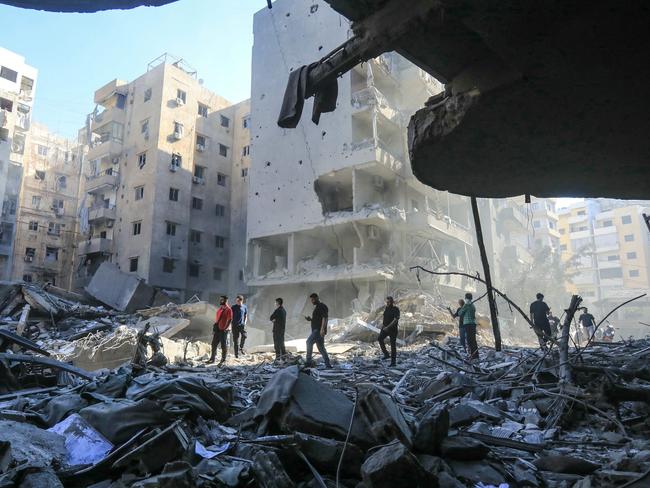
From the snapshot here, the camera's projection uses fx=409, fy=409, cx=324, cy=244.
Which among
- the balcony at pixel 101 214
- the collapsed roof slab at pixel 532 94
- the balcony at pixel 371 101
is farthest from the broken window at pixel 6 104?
the collapsed roof slab at pixel 532 94

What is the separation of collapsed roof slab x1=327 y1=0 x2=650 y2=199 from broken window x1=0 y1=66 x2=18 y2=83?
47.5 m

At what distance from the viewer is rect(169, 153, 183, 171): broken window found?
32.5 m

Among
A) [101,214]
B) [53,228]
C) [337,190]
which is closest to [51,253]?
[53,228]

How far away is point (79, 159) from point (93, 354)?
1875 inches

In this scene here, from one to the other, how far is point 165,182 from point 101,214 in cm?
650

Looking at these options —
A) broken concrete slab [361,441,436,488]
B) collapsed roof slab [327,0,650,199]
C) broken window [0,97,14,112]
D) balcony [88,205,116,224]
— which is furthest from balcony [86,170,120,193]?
broken concrete slab [361,441,436,488]

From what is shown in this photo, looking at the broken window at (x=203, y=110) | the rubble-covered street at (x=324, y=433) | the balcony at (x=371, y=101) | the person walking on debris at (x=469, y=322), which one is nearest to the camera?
the rubble-covered street at (x=324, y=433)

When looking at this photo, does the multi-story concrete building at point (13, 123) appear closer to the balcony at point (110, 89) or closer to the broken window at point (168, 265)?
the balcony at point (110, 89)

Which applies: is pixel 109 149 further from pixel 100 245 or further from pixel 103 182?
pixel 100 245

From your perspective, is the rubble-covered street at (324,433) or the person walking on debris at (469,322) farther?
the person walking on debris at (469,322)

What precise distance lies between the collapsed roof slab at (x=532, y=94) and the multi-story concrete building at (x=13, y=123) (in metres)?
38.6

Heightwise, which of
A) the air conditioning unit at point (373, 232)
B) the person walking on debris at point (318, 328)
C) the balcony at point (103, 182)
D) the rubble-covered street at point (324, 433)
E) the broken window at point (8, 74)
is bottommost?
the rubble-covered street at point (324, 433)

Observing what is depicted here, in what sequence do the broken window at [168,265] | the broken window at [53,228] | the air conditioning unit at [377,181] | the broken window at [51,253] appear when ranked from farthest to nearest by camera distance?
the broken window at [53,228] → the broken window at [51,253] → the broken window at [168,265] → the air conditioning unit at [377,181]

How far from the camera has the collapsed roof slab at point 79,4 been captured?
2.98m
